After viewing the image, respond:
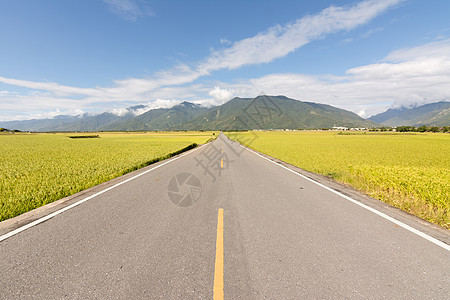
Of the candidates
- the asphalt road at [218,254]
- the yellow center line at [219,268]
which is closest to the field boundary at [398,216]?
the asphalt road at [218,254]

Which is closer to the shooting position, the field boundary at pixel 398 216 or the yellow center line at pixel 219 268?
the yellow center line at pixel 219 268

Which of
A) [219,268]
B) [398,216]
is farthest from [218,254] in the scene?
[398,216]

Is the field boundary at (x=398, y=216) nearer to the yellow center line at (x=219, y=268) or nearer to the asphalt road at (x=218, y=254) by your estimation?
the asphalt road at (x=218, y=254)

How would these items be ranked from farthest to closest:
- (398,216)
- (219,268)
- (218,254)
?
Result: (398,216) → (218,254) → (219,268)

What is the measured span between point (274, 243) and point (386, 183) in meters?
5.52

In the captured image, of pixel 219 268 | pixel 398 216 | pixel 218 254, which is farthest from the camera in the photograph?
pixel 398 216

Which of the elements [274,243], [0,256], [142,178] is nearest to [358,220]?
[274,243]

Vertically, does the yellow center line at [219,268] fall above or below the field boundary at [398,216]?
above

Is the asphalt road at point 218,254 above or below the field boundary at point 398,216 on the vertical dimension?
above

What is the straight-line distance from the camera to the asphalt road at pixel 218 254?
7.78 feet

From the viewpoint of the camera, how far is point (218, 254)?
3039 millimetres

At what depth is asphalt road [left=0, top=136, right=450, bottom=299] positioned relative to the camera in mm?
2371

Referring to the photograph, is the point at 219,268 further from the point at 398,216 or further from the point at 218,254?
the point at 398,216

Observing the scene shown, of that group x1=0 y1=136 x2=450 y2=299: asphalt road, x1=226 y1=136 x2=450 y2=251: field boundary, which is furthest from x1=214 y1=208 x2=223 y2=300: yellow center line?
x1=226 y1=136 x2=450 y2=251: field boundary
